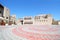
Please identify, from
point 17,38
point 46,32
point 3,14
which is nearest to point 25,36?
point 17,38

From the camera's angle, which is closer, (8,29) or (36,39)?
(36,39)

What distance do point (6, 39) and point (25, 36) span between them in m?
0.67

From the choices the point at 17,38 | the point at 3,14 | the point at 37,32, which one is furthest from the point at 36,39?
the point at 3,14

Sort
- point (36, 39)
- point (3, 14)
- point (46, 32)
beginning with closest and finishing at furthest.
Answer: point (36, 39), point (46, 32), point (3, 14)

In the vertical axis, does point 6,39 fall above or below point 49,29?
below

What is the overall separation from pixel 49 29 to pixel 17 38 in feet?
4.15

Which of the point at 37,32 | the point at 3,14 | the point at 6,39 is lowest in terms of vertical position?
the point at 6,39

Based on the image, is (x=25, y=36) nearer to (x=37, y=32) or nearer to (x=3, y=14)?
(x=37, y=32)

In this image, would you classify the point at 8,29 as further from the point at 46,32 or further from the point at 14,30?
the point at 46,32

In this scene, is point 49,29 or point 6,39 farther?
point 49,29

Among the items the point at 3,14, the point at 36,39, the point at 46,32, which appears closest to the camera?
the point at 36,39

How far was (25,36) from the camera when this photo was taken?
329 centimetres

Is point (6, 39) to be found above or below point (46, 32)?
below

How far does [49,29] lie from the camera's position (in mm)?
3562
